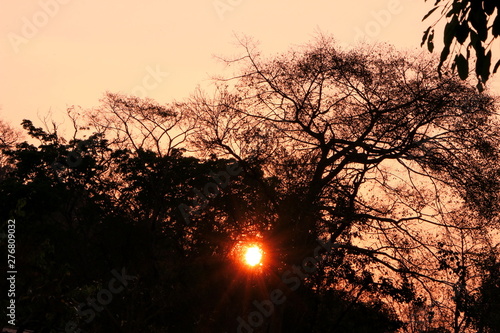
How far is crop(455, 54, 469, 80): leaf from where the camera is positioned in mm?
5008

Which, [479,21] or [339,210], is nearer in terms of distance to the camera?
[479,21]

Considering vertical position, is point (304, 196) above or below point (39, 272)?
above

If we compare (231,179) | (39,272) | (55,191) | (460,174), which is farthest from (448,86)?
(55,191)

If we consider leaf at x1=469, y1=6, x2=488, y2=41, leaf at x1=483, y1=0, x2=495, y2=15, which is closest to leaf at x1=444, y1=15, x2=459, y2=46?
leaf at x1=469, y1=6, x2=488, y2=41

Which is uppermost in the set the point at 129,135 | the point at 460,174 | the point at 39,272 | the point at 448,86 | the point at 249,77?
the point at 129,135

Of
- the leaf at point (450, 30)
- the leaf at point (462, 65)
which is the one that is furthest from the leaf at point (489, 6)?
the leaf at point (462, 65)

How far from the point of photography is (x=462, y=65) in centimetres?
504

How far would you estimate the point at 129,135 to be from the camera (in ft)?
125

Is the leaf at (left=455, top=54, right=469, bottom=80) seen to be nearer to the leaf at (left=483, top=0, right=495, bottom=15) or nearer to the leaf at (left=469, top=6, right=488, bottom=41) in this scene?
the leaf at (left=469, top=6, right=488, bottom=41)

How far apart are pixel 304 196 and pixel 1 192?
18644mm

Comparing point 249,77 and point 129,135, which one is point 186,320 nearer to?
point 129,135

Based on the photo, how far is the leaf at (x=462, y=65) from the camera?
5.01m

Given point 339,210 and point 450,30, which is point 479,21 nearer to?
point 450,30

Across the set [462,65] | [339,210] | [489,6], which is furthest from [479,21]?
[339,210]
